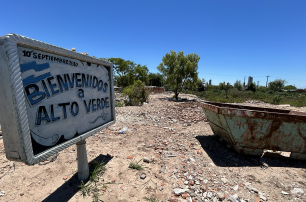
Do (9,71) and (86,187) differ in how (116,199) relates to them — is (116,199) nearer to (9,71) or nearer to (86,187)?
(86,187)

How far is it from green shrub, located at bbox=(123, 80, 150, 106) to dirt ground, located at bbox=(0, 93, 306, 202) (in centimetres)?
674

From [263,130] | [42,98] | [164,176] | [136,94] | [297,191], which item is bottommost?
[297,191]

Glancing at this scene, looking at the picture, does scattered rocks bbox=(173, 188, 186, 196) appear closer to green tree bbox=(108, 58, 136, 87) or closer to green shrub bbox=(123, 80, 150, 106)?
green shrub bbox=(123, 80, 150, 106)

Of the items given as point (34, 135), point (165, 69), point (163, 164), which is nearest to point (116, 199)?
point (163, 164)

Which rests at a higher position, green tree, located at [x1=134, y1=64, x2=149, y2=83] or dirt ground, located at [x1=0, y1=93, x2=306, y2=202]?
green tree, located at [x1=134, y1=64, x2=149, y2=83]

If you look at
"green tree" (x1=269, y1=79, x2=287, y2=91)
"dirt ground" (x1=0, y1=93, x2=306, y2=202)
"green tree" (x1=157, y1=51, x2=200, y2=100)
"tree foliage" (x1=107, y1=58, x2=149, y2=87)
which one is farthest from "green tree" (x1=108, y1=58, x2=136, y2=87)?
"green tree" (x1=269, y1=79, x2=287, y2=91)

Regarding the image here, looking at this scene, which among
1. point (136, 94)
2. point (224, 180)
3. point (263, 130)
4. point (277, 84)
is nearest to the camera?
point (224, 180)

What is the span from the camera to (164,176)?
8.38 ft

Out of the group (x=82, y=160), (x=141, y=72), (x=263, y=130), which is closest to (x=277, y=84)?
(x=141, y=72)

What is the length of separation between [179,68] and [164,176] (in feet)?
51.3

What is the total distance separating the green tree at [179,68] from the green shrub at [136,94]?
7.03 meters

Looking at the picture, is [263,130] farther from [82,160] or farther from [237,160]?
[82,160]

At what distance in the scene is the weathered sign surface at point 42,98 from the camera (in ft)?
3.93

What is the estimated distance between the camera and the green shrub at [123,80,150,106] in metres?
10.5
